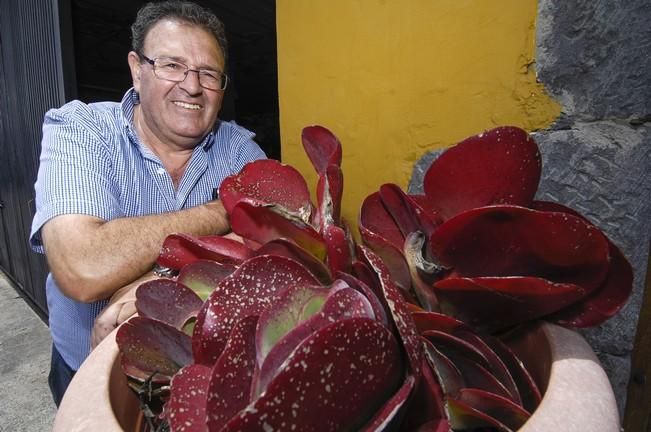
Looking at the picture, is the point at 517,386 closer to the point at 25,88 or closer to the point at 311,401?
the point at 311,401

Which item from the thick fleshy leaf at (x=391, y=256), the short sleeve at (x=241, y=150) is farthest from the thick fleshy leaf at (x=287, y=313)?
the short sleeve at (x=241, y=150)

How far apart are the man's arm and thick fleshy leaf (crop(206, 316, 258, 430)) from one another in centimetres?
73

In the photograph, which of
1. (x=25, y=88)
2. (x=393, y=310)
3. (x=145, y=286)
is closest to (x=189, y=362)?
(x=145, y=286)

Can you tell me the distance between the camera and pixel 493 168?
34cm

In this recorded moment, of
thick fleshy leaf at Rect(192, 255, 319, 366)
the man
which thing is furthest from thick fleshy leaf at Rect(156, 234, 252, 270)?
the man

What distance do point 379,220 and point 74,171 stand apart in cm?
91

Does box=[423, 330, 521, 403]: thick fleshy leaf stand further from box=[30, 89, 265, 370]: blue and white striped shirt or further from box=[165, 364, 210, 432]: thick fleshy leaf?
box=[30, 89, 265, 370]: blue and white striped shirt

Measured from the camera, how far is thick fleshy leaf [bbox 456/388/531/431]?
29 cm

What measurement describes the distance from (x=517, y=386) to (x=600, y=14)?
638 millimetres

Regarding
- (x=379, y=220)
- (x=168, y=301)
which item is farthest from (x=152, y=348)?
(x=379, y=220)

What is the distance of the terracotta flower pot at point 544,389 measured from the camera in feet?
0.90

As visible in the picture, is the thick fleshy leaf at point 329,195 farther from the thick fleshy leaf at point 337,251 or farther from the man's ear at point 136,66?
the man's ear at point 136,66

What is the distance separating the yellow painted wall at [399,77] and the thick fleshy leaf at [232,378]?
2.40ft

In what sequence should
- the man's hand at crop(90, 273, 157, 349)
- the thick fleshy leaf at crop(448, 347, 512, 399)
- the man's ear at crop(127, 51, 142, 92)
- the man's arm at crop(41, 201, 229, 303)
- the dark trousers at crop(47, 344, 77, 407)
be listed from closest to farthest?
1. the thick fleshy leaf at crop(448, 347, 512, 399)
2. the man's hand at crop(90, 273, 157, 349)
3. the man's arm at crop(41, 201, 229, 303)
4. the dark trousers at crop(47, 344, 77, 407)
5. the man's ear at crop(127, 51, 142, 92)
